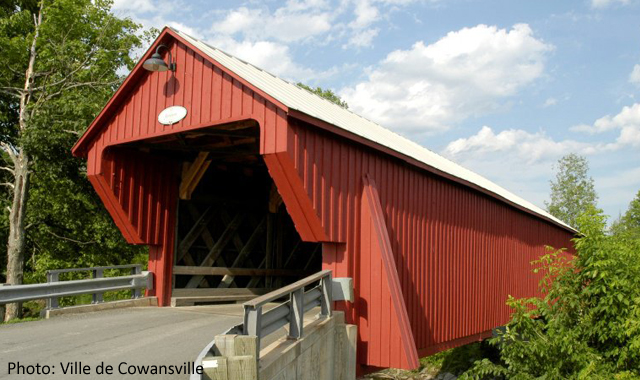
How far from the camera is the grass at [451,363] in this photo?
1965 cm

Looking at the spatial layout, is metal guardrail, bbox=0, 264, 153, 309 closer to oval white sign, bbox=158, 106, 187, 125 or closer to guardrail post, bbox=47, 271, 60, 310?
guardrail post, bbox=47, 271, 60, 310

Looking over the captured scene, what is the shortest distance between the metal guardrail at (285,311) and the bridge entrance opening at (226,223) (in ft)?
10.9

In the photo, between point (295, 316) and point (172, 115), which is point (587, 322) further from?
point (172, 115)

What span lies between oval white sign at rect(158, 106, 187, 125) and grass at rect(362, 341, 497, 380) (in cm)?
1295

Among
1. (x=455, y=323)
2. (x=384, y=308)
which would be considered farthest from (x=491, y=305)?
(x=384, y=308)

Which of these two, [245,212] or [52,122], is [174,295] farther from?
[52,122]

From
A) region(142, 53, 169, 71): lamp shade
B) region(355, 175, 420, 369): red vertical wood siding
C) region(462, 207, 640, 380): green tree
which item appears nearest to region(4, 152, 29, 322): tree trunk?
region(142, 53, 169, 71): lamp shade

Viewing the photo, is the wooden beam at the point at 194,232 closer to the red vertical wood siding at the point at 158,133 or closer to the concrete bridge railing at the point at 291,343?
the red vertical wood siding at the point at 158,133

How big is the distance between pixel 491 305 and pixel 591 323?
2.82 m

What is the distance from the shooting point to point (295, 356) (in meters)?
5.76

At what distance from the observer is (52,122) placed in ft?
48.6

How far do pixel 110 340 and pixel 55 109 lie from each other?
10.2 metres

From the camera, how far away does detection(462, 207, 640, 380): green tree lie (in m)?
9.89

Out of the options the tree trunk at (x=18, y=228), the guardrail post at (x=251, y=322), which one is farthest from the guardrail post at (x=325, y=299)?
the tree trunk at (x=18, y=228)
